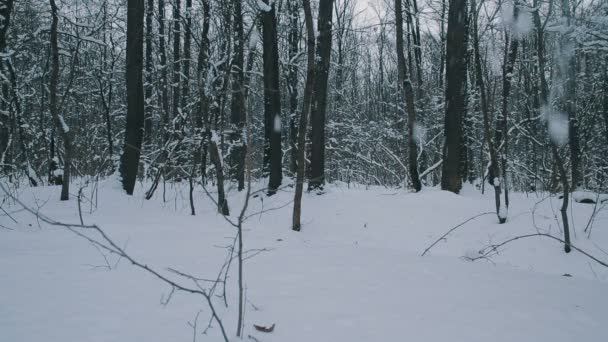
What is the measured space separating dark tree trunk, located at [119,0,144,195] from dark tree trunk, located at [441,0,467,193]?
703cm

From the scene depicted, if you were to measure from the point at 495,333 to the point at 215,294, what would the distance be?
4.91 ft

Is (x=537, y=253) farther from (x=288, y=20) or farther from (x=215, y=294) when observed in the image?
(x=288, y=20)

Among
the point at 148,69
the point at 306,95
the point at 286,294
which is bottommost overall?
the point at 286,294

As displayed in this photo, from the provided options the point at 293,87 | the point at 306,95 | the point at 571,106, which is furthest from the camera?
the point at 293,87

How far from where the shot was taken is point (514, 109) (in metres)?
21.9

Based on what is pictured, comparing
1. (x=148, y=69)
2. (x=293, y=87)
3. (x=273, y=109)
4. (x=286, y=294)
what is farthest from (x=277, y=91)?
(x=148, y=69)

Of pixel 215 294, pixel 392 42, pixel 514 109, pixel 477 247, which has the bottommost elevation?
pixel 477 247

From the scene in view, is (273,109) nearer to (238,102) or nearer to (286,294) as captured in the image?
(238,102)

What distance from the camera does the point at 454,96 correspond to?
339 inches

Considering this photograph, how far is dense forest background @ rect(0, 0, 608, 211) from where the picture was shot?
305 inches

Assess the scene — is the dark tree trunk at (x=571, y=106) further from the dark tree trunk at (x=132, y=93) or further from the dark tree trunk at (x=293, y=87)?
the dark tree trunk at (x=132, y=93)

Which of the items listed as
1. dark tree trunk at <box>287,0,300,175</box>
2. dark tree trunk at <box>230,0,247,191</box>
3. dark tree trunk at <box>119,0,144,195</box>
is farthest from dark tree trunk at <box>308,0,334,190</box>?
dark tree trunk at <box>119,0,144,195</box>

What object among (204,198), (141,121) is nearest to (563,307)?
(141,121)

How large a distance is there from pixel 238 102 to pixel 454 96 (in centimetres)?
626
